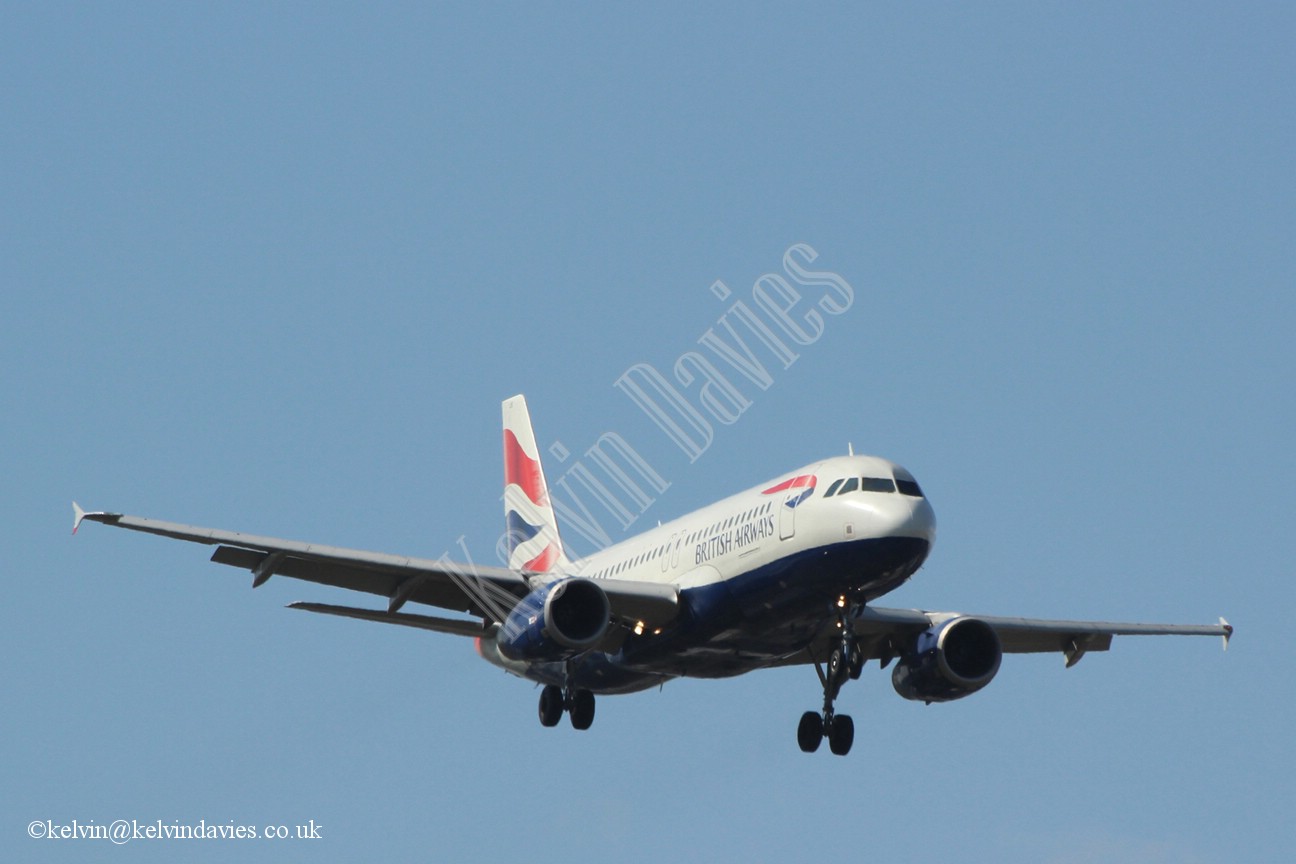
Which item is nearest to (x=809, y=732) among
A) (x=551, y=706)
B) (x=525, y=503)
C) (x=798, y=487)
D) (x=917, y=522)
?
(x=551, y=706)

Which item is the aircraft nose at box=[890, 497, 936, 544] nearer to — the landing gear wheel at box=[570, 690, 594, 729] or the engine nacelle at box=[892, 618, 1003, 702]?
the engine nacelle at box=[892, 618, 1003, 702]

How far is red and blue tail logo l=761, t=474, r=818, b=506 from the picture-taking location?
128 ft

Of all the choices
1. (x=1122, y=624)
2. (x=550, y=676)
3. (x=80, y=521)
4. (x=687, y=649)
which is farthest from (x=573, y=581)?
(x=1122, y=624)

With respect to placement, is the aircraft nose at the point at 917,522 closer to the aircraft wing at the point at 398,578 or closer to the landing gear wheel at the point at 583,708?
the aircraft wing at the point at 398,578

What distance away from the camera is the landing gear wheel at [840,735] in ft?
141

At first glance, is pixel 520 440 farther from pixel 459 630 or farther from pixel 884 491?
pixel 884 491

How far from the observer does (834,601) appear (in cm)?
3891

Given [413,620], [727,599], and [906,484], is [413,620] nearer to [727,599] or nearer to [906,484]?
[727,599]

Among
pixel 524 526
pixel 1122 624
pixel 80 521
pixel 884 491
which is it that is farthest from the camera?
pixel 524 526

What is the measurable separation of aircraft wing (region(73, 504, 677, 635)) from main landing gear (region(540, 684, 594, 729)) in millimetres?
2522

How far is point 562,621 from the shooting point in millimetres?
40125

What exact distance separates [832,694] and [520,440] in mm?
18374

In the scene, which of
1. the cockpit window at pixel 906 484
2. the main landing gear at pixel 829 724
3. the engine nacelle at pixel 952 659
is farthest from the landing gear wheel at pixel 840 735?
the cockpit window at pixel 906 484

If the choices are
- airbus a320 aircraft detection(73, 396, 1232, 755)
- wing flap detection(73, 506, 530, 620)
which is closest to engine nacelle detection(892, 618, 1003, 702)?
airbus a320 aircraft detection(73, 396, 1232, 755)
